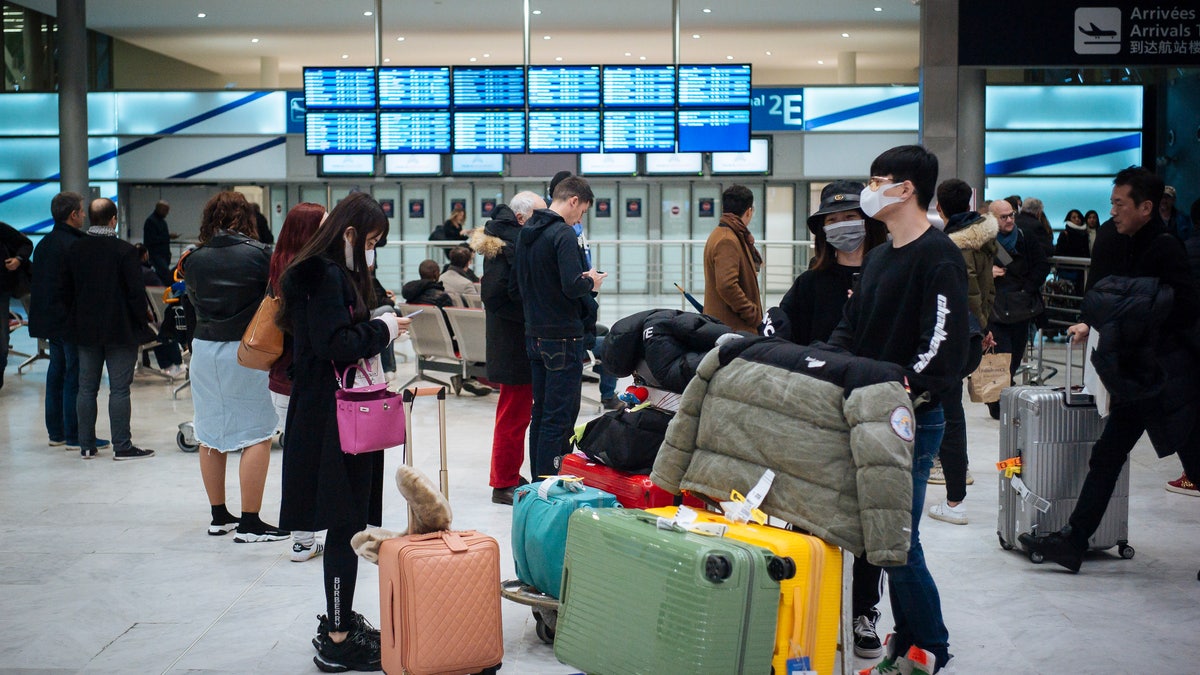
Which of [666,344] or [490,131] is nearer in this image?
[666,344]

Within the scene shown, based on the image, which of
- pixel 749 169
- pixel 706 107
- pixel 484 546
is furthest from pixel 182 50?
pixel 484 546

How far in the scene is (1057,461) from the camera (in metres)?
5.24

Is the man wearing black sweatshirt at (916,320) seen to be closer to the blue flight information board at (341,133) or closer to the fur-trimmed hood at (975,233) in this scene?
the fur-trimmed hood at (975,233)

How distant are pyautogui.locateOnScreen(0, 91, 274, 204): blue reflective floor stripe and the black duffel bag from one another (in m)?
14.9

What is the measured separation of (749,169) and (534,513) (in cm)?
Result: 1379

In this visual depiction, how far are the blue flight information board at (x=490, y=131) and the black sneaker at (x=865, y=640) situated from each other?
29.4 ft

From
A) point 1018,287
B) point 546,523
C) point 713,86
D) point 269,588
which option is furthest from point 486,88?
point 546,523

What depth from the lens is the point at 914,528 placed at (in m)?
3.52

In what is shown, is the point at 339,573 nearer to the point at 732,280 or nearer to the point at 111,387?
the point at 732,280

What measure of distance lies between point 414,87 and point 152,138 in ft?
26.1

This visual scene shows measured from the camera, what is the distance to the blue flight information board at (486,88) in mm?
12344

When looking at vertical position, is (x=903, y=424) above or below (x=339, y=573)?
above

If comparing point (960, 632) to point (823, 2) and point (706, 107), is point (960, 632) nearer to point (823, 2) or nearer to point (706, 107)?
point (706, 107)

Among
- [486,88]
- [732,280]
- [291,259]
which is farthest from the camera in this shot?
[486,88]
